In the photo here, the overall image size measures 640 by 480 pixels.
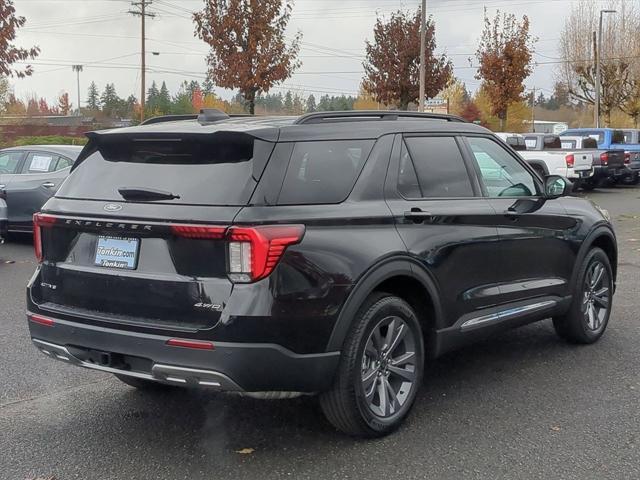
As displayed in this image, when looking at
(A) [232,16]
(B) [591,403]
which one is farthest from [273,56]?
(B) [591,403]

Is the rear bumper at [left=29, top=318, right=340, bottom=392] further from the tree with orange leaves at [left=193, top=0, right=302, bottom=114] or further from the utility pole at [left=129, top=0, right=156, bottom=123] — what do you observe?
the utility pole at [left=129, top=0, right=156, bottom=123]

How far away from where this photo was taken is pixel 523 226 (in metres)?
5.24

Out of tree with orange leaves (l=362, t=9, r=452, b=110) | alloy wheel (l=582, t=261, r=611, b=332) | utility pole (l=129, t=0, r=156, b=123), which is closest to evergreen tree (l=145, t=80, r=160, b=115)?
utility pole (l=129, t=0, r=156, b=123)

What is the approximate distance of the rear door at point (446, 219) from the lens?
4326mm

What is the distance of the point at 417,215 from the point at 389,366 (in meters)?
0.88

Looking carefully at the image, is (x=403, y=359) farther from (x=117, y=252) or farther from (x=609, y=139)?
(x=609, y=139)

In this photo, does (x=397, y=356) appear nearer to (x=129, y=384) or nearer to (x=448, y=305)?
(x=448, y=305)

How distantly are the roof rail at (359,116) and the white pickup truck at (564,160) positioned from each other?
579 inches

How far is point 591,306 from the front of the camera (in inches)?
238

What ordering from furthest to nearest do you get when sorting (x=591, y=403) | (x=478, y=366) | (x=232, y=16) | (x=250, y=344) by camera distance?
1. (x=232, y=16)
2. (x=478, y=366)
3. (x=591, y=403)
4. (x=250, y=344)

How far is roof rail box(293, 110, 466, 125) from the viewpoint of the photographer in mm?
4176

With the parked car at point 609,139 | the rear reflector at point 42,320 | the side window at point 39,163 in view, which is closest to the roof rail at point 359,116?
the rear reflector at point 42,320

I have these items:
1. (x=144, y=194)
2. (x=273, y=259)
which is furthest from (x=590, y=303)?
(x=144, y=194)

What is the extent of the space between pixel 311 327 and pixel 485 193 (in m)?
1.93
